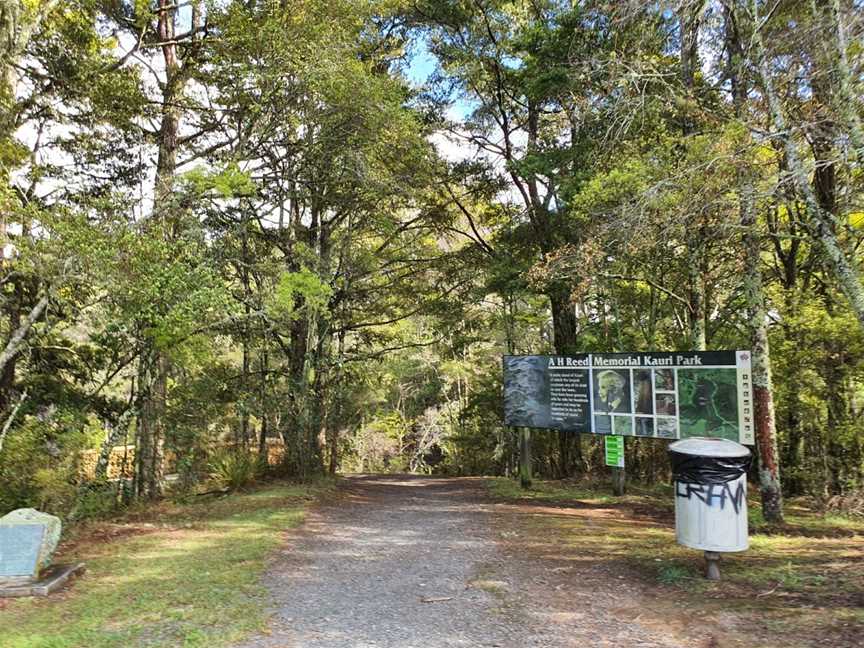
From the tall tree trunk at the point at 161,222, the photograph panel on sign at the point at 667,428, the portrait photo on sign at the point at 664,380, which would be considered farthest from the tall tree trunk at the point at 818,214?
the tall tree trunk at the point at 161,222

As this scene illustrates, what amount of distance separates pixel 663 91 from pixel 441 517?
25.7ft

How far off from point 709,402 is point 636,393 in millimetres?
1292

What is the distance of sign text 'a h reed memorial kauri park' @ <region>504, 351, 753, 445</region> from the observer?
8008 mm

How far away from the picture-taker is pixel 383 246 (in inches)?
633

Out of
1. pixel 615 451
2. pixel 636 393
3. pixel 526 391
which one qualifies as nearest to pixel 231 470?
pixel 526 391

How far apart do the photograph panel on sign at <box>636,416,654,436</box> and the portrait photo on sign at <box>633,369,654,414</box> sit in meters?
0.11

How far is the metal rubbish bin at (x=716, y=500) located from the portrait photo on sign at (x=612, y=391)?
389 cm

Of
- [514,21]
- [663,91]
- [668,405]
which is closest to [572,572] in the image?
[668,405]

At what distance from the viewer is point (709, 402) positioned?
8.21 m

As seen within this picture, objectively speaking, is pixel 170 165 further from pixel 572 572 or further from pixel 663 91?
pixel 572 572

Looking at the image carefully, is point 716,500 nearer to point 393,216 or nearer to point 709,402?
point 709,402

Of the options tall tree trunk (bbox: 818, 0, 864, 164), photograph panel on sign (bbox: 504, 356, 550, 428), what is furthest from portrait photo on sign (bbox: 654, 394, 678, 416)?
tall tree trunk (bbox: 818, 0, 864, 164)

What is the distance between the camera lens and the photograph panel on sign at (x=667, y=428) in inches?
344

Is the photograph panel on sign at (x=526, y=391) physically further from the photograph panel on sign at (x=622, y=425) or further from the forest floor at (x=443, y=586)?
the forest floor at (x=443, y=586)
